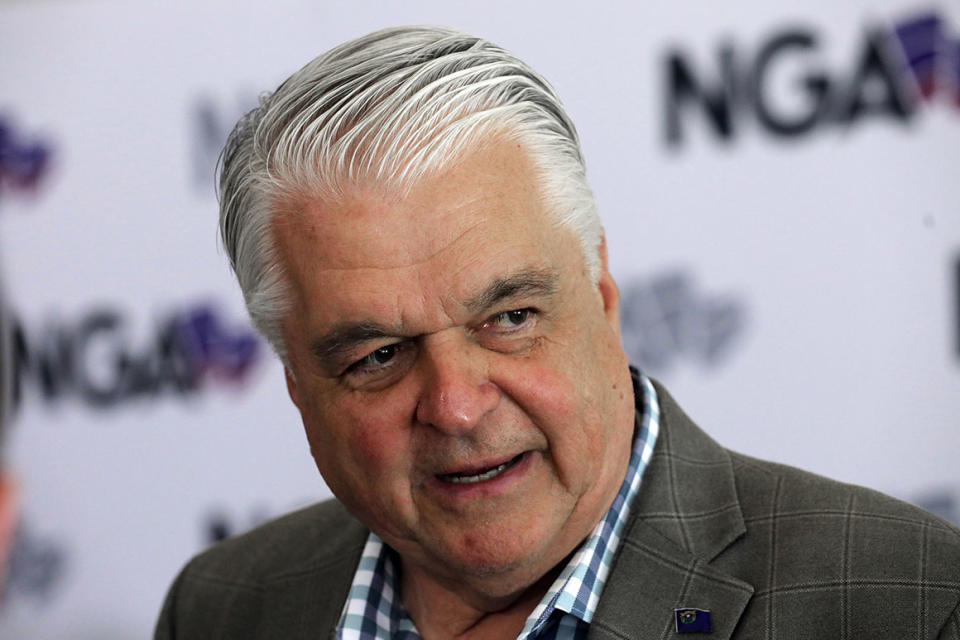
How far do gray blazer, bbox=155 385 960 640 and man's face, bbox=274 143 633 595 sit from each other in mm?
106

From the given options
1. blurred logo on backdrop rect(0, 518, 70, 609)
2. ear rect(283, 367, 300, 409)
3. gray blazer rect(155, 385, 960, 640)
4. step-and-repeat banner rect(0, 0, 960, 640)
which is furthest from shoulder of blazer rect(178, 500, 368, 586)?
blurred logo on backdrop rect(0, 518, 70, 609)

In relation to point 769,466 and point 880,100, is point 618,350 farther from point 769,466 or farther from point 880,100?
point 880,100

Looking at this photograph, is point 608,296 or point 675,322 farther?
point 675,322

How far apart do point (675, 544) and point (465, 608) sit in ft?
1.04

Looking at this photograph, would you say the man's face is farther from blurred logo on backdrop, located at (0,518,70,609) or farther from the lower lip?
blurred logo on backdrop, located at (0,518,70,609)

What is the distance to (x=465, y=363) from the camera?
1.46 meters

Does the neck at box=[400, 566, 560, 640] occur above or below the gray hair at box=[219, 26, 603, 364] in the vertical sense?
below

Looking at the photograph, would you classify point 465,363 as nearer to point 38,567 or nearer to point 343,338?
point 343,338

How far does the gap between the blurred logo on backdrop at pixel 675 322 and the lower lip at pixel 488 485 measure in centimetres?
126

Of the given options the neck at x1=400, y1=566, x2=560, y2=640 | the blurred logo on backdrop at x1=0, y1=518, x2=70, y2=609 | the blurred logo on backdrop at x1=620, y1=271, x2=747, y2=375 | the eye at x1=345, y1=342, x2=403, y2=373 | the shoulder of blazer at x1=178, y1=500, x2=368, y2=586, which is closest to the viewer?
the eye at x1=345, y1=342, x2=403, y2=373

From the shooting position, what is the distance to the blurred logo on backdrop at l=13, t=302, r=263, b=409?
9.66ft

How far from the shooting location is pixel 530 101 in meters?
1.55

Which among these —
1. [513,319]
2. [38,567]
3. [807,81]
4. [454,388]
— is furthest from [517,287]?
[38,567]

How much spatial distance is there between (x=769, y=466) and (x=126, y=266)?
185 centimetres
